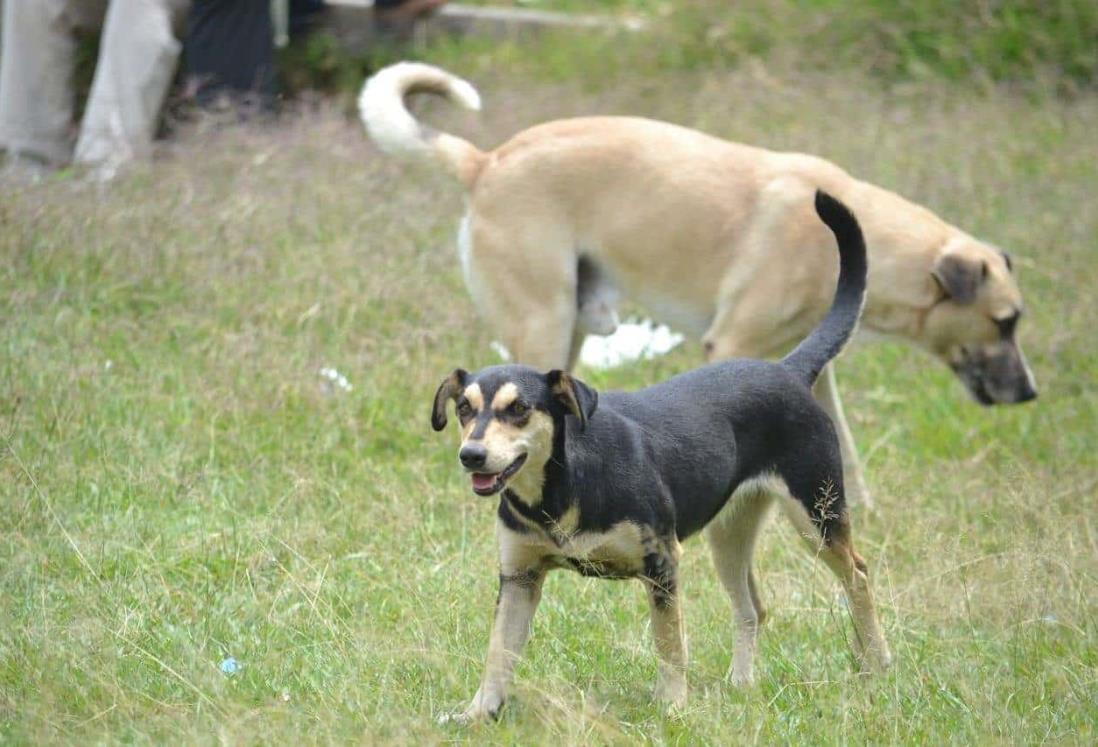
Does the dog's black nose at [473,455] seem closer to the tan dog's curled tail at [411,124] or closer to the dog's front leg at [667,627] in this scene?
the dog's front leg at [667,627]

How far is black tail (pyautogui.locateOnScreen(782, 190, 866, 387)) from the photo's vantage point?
14.6ft

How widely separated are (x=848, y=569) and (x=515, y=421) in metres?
1.18

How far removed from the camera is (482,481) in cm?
354

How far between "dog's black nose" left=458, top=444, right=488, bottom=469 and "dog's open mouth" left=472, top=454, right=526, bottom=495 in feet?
0.15

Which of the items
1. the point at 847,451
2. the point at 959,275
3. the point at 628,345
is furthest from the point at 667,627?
the point at 628,345

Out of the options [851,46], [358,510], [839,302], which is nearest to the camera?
[839,302]

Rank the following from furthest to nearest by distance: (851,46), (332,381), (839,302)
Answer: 1. (851,46)
2. (332,381)
3. (839,302)

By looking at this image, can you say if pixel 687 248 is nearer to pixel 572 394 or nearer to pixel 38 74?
pixel 572 394

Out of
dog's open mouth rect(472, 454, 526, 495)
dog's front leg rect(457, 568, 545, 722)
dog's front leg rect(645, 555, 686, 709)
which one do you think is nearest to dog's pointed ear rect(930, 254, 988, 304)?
dog's front leg rect(645, 555, 686, 709)

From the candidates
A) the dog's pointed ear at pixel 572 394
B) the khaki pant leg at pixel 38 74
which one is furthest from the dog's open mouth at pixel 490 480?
the khaki pant leg at pixel 38 74

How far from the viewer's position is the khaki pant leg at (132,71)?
8914mm

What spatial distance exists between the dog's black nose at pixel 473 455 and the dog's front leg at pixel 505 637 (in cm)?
45

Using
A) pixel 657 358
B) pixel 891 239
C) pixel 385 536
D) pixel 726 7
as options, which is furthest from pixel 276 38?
pixel 385 536

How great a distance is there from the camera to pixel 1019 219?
30.0 feet
